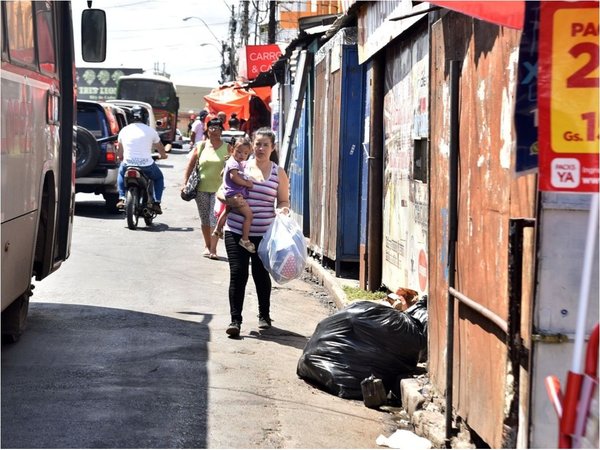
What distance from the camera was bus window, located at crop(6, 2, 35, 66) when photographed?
6.62m

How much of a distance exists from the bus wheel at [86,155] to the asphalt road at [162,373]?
20.0 feet

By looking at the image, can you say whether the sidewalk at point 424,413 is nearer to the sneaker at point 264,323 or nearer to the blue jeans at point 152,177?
the sneaker at point 264,323

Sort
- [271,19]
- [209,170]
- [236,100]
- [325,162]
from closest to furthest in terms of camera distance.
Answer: [325,162]
[209,170]
[236,100]
[271,19]

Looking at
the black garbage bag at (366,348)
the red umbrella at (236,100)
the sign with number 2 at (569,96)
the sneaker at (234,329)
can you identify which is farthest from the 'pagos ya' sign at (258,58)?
the sign with number 2 at (569,96)

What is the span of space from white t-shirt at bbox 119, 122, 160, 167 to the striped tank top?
26.0 ft

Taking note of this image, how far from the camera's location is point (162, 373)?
23.2 ft

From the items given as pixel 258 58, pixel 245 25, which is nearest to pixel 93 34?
pixel 258 58

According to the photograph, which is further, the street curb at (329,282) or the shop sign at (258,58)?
the shop sign at (258,58)

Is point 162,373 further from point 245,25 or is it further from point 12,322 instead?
point 245,25

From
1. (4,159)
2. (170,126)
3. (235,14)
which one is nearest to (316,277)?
(4,159)

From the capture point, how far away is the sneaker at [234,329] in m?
8.54

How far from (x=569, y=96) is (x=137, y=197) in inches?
546

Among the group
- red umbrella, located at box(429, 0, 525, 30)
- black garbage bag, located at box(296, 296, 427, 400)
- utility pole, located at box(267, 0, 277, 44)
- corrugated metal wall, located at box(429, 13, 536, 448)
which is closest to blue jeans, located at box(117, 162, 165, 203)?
black garbage bag, located at box(296, 296, 427, 400)

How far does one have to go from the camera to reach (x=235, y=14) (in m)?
63.9
